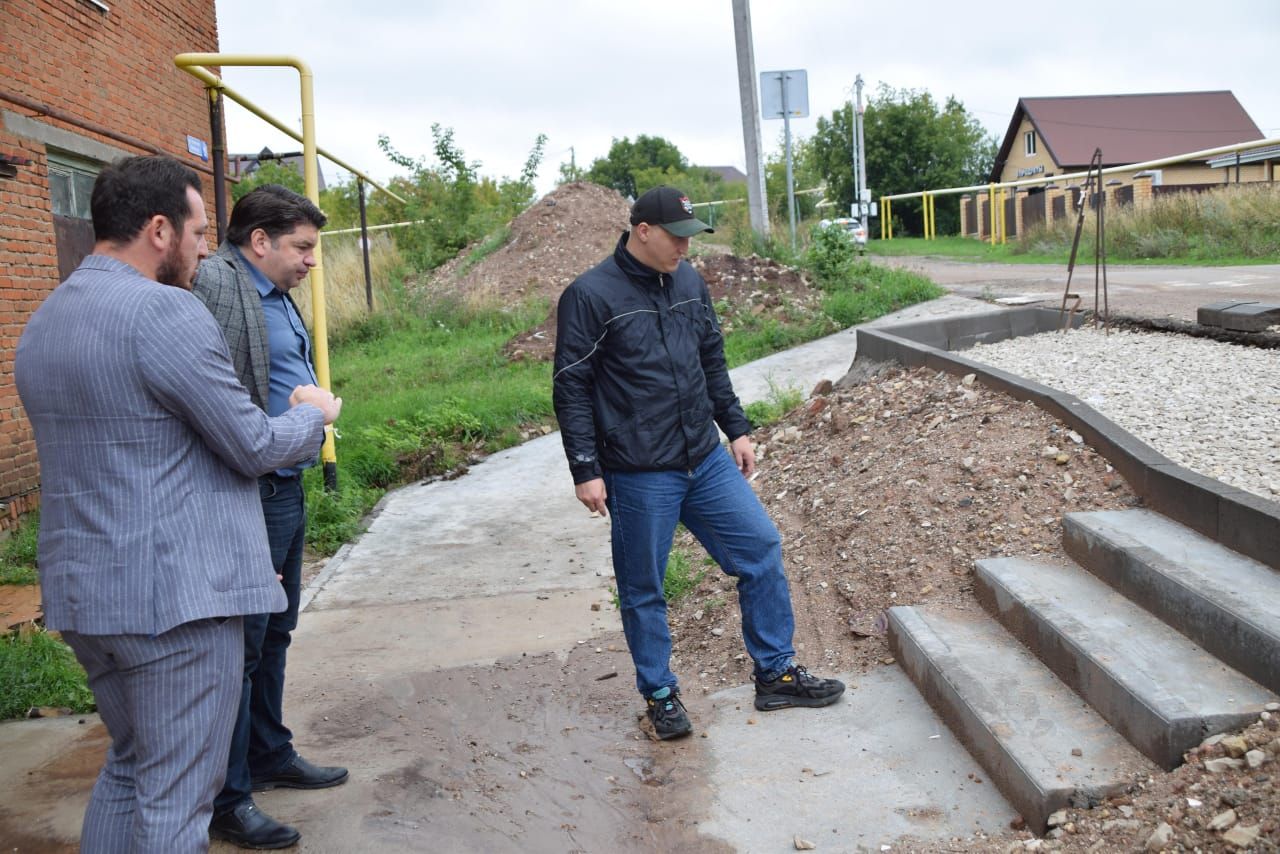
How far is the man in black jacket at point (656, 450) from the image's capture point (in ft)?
13.5

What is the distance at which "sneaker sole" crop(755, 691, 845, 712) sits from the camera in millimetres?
4297

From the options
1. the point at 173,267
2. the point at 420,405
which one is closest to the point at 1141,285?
the point at 420,405

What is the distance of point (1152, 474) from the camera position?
15.3ft

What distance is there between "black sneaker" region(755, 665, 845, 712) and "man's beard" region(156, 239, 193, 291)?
2649 millimetres

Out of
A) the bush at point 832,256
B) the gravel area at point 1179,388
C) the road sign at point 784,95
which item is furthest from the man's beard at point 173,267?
the road sign at point 784,95

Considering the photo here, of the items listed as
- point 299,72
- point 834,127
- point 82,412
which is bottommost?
point 82,412

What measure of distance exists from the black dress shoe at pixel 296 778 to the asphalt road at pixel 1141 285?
6.85 meters

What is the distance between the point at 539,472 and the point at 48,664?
15.9 ft

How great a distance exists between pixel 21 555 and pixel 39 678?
294 centimetres

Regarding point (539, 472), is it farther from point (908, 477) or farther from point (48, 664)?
point (48, 664)

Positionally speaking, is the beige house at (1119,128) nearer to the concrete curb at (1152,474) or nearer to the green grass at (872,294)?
the green grass at (872,294)

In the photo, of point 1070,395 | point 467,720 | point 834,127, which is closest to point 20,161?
point 467,720

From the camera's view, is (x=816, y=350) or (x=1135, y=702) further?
(x=816, y=350)

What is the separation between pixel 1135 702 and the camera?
334 centimetres
